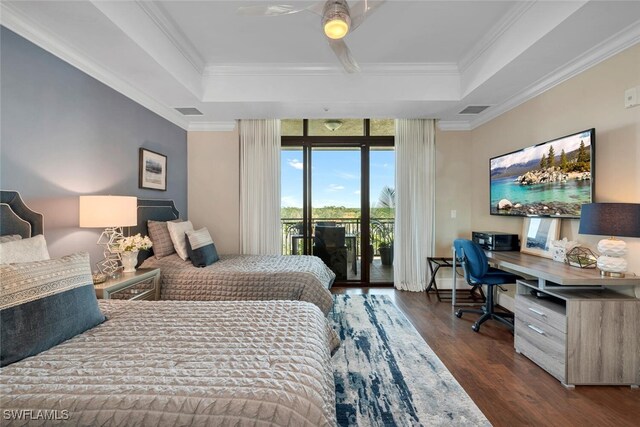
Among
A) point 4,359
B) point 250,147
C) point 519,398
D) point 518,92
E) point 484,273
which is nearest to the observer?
point 4,359

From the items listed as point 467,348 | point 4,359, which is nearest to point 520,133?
point 467,348

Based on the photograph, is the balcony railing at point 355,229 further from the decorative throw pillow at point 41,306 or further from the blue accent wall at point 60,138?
the decorative throw pillow at point 41,306

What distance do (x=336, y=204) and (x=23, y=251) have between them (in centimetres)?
370

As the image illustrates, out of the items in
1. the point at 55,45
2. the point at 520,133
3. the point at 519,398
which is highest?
the point at 55,45

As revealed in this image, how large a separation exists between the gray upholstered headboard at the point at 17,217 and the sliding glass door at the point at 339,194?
309 cm

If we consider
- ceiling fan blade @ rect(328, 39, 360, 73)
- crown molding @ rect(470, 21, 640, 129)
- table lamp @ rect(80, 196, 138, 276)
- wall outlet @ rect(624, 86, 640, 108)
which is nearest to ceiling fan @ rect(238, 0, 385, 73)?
ceiling fan blade @ rect(328, 39, 360, 73)

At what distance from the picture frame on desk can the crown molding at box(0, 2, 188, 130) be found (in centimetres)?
460

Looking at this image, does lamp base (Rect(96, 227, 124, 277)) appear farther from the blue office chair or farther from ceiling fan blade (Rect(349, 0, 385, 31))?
the blue office chair

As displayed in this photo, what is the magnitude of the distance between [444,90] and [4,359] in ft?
14.1

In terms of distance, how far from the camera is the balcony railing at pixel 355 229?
15.7 ft

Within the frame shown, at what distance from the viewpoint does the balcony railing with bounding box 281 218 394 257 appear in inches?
188

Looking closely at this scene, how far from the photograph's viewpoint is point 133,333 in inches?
57.0

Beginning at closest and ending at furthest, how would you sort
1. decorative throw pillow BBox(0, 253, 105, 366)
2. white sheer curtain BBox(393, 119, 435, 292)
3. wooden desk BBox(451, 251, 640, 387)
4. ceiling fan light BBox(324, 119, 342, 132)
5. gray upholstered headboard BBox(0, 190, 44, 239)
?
decorative throw pillow BBox(0, 253, 105, 366) → gray upholstered headboard BBox(0, 190, 44, 239) → wooden desk BBox(451, 251, 640, 387) → white sheer curtain BBox(393, 119, 435, 292) → ceiling fan light BBox(324, 119, 342, 132)

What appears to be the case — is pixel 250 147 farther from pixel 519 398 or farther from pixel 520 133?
pixel 519 398
